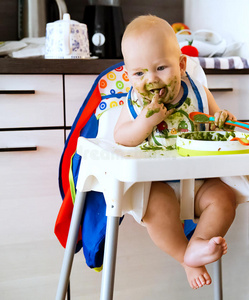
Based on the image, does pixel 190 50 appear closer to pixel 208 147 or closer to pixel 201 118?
pixel 201 118

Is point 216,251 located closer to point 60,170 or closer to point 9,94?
point 60,170

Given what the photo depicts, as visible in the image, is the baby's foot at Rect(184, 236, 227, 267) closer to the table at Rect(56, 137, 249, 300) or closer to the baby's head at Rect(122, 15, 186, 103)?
the table at Rect(56, 137, 249, 300)

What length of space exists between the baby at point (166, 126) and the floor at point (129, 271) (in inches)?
19.3

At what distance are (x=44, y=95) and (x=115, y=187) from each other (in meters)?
0.59

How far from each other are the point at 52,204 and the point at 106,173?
56 cm

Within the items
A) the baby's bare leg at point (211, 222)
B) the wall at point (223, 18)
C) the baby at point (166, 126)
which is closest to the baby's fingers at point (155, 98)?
the baby at point (166, 126)

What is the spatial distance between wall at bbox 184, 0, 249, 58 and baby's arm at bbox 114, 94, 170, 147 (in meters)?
0.69

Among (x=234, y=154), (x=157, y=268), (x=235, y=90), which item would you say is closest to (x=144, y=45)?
(x=234, y=154)

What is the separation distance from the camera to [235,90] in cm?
150

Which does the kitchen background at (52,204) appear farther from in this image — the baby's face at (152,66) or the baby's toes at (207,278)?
the baby's toes at (207,278)

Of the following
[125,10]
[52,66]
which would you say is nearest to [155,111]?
[52,66]

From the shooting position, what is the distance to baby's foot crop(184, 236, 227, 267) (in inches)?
32.9

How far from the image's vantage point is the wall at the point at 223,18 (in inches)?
61.7

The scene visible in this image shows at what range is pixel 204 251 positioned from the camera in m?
0.85
